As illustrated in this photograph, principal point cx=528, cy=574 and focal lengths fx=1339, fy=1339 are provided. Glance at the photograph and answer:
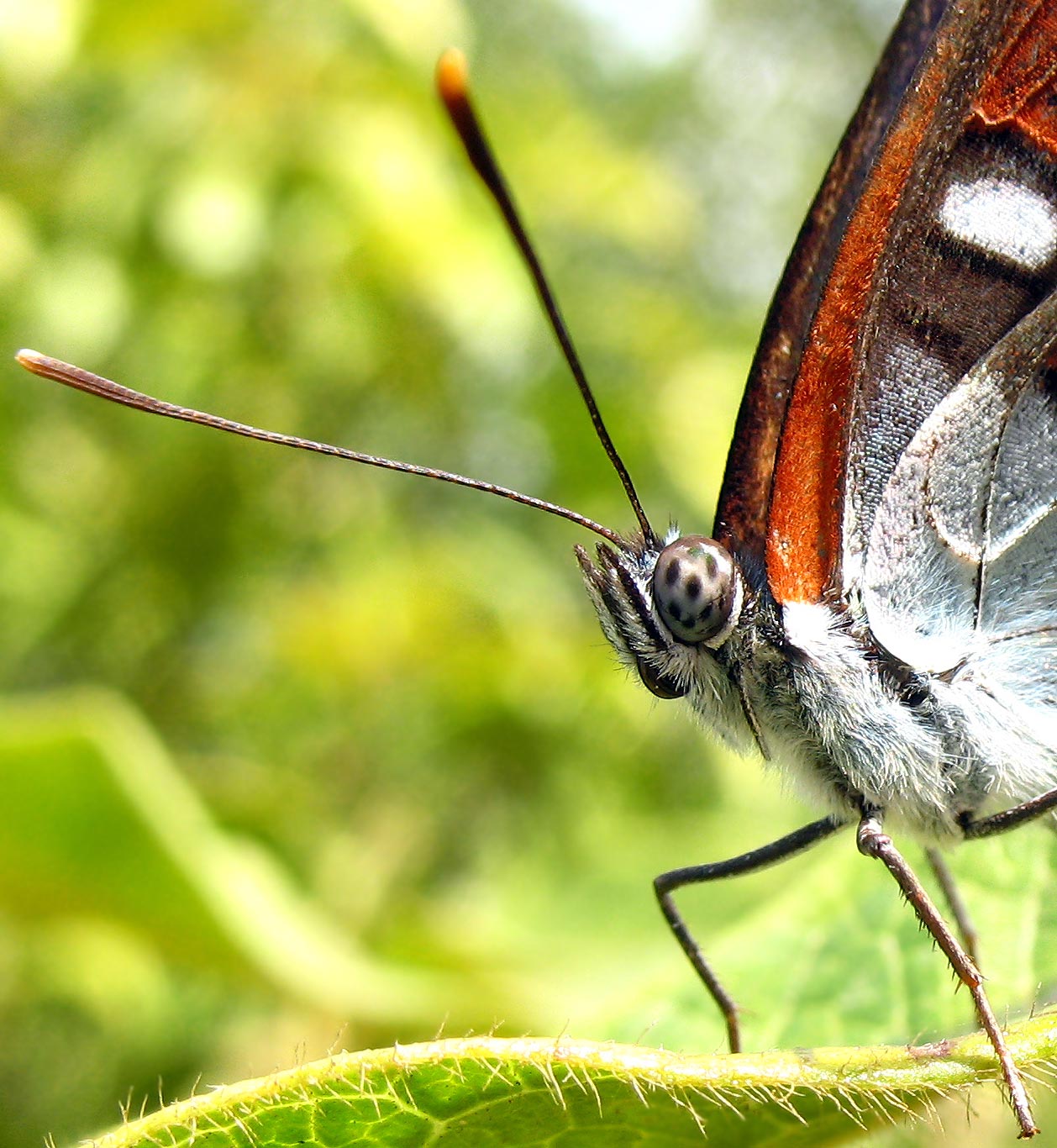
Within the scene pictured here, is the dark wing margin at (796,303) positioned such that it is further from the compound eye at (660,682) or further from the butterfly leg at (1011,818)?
the butterfly leg at (1011,818)

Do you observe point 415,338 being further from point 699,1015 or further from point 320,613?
Answer: point 699,1015

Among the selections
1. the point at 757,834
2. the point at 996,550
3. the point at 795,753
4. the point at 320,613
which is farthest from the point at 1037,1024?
the point at 757,834

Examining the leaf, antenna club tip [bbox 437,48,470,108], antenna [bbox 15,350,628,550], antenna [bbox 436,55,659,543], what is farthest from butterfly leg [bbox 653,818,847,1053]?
antenna club tip [bbox 437,48,470,108]

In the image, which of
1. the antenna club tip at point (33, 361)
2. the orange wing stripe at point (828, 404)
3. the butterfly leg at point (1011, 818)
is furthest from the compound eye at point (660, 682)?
the antenna club tip at point (33, 361)

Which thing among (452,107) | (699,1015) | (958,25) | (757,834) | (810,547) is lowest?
(699,1015)

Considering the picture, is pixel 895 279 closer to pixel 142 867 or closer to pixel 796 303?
pixel 796 303

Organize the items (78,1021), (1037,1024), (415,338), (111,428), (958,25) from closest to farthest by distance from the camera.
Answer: (1037,1024) → (958,25) → (78,1021) → (111,428) → (415,338)
